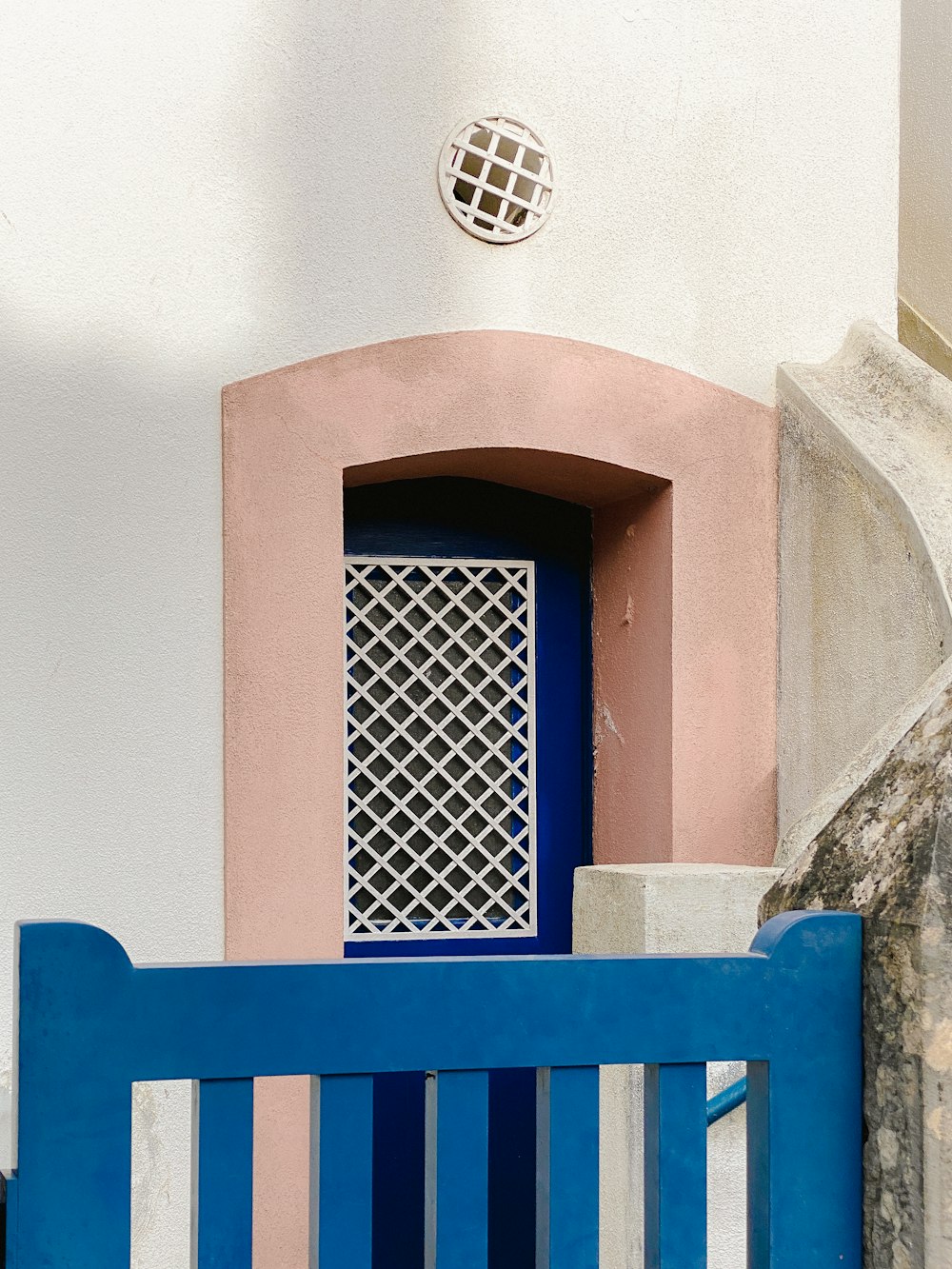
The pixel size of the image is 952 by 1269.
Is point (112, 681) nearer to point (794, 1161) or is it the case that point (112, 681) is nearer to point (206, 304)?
point (206, 304)

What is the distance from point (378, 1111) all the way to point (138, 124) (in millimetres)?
3001

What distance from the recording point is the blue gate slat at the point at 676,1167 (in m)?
1.66

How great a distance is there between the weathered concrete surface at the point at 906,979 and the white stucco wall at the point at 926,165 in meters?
5.07

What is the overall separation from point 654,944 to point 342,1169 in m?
2.09

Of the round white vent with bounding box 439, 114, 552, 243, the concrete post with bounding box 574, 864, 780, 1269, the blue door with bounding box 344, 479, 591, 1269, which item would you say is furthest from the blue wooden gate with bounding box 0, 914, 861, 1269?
the round white vent with bounding box 439, 114, 552, 243

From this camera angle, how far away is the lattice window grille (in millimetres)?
4578

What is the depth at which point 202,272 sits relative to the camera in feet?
13.5

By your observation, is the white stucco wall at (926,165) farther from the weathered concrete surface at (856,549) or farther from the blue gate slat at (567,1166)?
the blue gate slat at (567,1166)

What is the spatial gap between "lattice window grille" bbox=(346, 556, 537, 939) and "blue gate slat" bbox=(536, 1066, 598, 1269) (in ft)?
9.55

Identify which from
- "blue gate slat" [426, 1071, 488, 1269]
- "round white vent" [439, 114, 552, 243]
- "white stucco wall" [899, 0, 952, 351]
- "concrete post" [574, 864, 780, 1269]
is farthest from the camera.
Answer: "white stucco wall" [899, 0, 952, 351]

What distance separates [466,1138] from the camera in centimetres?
164

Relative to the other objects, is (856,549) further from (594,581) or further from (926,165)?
(926,165)

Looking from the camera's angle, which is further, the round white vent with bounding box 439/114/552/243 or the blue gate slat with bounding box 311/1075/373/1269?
the round white vent with bounding box 439/114/552/243

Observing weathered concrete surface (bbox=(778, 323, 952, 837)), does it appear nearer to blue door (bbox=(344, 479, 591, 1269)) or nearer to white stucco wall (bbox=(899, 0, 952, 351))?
blue door (bbox=(344, 479, 591, 1269))
